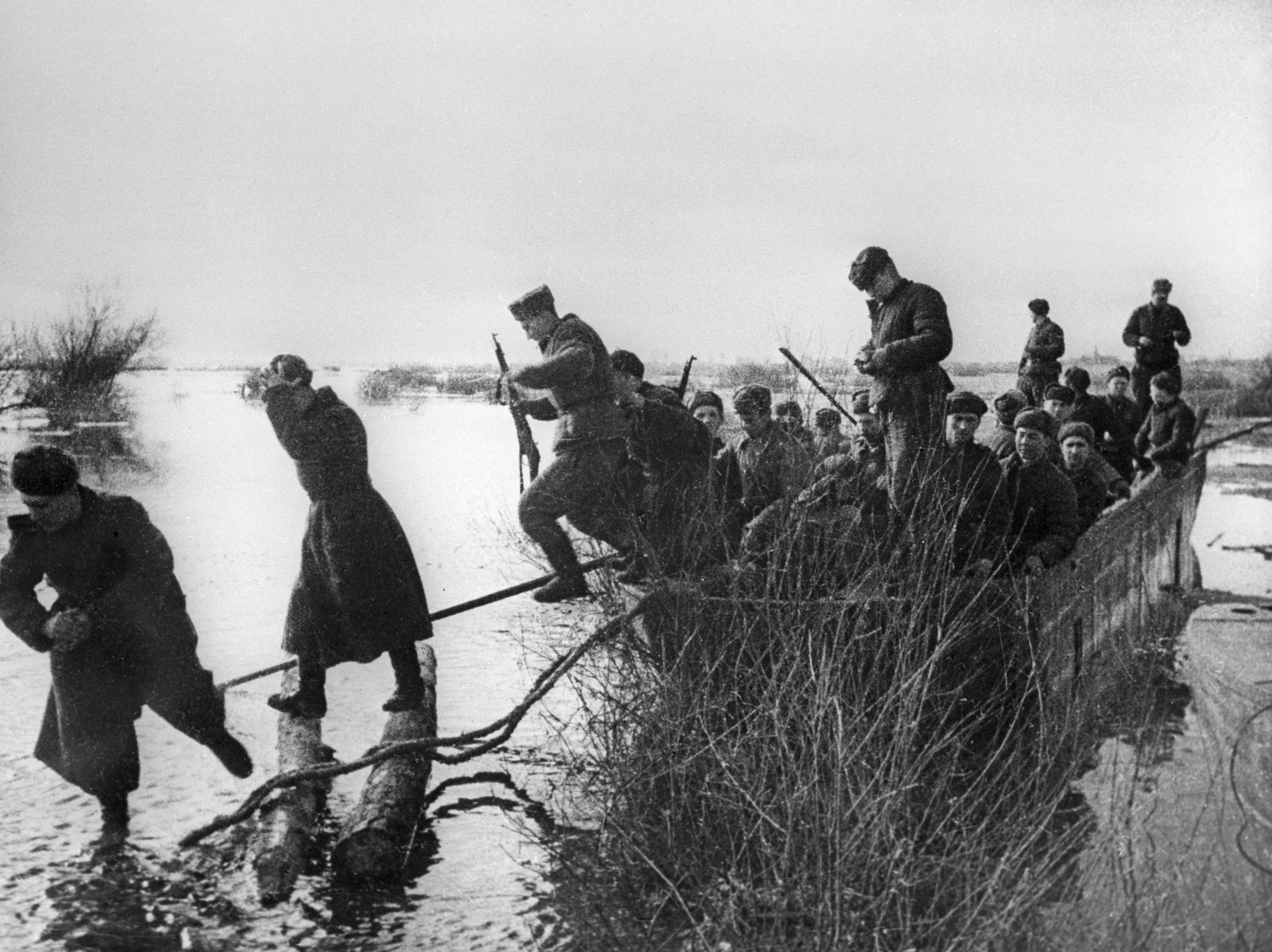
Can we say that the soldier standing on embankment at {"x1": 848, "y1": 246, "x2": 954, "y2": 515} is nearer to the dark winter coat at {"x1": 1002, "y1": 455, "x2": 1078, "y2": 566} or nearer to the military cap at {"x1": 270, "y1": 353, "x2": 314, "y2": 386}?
the dark winter coat at {"x1": 1002, "y1": 455, "x2": 1078, "y2": 566}

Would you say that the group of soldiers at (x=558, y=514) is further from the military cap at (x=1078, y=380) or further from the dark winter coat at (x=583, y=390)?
the military cap at (x=1078, y=380)

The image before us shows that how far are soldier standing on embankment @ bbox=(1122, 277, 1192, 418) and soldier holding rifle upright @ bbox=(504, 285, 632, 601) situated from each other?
8.95 meters

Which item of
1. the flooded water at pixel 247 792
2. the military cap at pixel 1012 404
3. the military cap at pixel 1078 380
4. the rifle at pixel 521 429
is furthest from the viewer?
the military cap at pixel 1078 380

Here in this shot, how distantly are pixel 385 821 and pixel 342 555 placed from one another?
1379mm

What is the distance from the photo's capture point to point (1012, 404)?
425 inches

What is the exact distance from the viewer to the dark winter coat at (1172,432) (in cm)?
1383

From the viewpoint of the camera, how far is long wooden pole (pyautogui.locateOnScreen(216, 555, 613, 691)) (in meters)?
7.41

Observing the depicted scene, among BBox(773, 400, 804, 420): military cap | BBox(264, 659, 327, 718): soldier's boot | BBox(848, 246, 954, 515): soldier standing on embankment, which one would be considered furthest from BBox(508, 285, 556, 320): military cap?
BBox(264, 659, 327, 718): soldier's boot

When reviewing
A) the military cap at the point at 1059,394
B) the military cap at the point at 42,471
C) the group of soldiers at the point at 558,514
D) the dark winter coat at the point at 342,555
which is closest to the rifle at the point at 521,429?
the group of soldiers at the point at 558,514

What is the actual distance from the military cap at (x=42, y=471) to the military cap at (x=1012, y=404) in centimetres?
737

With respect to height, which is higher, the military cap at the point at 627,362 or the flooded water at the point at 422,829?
the military cap at the point at 627,362

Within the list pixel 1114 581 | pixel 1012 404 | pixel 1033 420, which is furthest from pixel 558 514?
pixel 1114 581

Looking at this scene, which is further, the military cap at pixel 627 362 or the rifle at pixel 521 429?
the military cap at pixel 627 362

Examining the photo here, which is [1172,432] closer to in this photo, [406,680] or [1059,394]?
Result: [1059,394]
